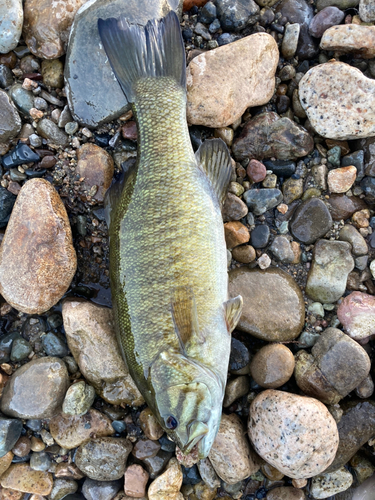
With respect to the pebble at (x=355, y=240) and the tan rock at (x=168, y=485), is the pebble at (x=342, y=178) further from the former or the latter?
the tan rock at (x=168, y=485)

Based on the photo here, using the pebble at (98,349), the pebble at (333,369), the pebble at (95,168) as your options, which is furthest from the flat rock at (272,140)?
the pebble at (98,349)

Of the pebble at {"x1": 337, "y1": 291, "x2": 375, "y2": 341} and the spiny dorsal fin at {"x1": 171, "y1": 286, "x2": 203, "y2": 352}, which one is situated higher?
the spiny dorsal fin at {"x1": 171, "y1": 286, "x2": 203, "y2": 352}

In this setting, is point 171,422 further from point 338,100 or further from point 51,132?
point 338,100

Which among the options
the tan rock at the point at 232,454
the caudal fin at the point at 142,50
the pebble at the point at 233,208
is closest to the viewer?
the caudal fin at the point at 142,50

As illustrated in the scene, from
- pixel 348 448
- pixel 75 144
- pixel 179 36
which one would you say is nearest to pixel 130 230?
pixel 75 144

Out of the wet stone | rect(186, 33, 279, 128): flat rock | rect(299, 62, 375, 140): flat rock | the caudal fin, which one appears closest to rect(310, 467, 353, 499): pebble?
the wet stone

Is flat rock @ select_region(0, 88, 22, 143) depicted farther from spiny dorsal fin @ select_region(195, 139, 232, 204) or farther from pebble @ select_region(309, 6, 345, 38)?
pebble @ select_region(309, 6, 345, 38)

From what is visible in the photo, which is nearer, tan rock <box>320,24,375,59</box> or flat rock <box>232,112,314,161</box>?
tan rock <box>320,24,375,59</box>
